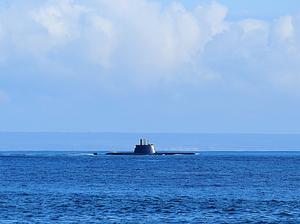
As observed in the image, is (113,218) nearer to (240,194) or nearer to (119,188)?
(240,194)

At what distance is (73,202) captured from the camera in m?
85.2

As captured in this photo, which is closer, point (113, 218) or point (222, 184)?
point (113, 218)

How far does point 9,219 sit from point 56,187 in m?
35.9

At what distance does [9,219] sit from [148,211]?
11774 mm

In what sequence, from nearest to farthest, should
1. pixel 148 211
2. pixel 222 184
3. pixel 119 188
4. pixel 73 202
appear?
1. pixel 148 211
2. pixel 73 202
3. pixel 119 188
4. pixel 222 184

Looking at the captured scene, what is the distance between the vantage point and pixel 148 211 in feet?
254

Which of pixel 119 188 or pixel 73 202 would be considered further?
pixel 119 188

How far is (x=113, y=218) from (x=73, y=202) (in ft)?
44.0

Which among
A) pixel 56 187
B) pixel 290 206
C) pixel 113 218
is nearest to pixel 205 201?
pixel 290 206

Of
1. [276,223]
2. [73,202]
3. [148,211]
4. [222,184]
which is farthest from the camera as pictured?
[222,184]

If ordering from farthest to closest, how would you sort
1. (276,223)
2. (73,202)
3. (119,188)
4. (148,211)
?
(119,188), (73,202), (148,211), (276,223)

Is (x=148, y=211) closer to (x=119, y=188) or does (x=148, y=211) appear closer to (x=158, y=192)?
(x=158, y=192)

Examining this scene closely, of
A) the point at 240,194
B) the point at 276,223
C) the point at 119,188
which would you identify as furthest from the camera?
the point at 119,188

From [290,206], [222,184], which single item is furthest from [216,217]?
[222,184]
